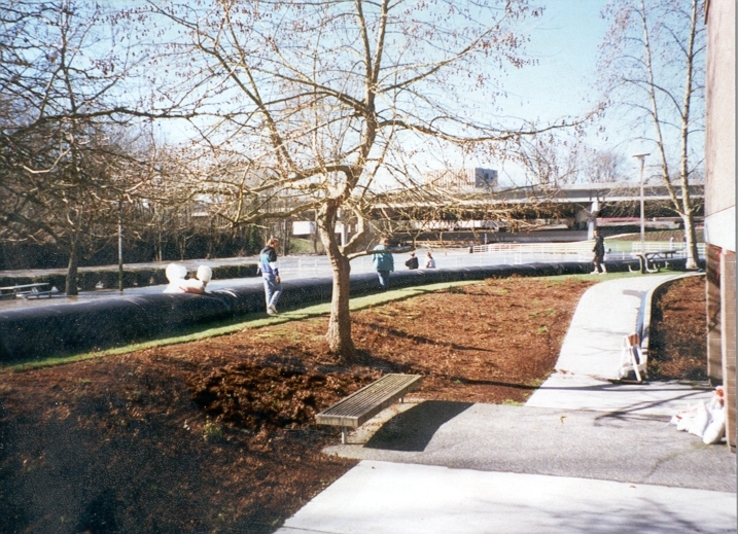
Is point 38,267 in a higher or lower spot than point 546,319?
higher

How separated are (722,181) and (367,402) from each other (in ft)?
8.86

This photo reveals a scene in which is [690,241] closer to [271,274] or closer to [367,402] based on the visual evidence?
[367,402]

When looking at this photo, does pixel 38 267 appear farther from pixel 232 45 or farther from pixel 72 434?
pixel 232 45

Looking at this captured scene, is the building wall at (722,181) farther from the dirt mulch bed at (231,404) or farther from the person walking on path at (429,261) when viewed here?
the person walking on path at (429,261)

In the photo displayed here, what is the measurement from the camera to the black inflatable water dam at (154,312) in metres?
4.02

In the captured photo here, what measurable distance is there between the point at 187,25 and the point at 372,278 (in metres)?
2.70

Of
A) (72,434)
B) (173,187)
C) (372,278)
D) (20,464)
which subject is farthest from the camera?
(372,278)

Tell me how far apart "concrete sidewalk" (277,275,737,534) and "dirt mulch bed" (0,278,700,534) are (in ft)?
0.60

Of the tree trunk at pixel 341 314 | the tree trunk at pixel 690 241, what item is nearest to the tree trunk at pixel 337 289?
the tree trunk at pixel 341 314

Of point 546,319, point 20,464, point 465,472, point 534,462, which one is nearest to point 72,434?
point 20,464

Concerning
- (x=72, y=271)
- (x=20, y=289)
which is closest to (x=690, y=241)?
(x=72, y=271)

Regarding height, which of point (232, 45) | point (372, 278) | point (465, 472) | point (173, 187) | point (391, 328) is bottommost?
point (465, 472)

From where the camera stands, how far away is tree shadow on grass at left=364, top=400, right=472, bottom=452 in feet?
14.9

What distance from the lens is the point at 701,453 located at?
4055 millimetres
